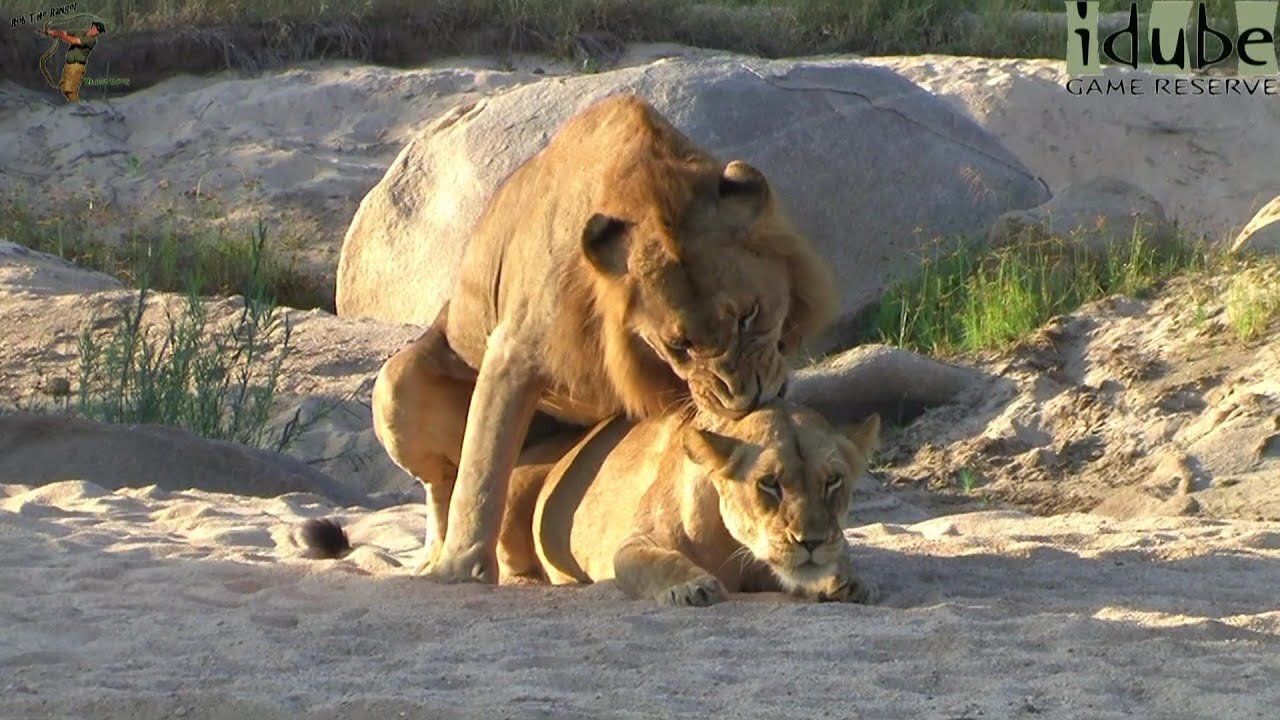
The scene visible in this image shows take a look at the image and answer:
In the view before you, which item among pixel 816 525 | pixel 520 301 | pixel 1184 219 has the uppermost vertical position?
pixel 520 301

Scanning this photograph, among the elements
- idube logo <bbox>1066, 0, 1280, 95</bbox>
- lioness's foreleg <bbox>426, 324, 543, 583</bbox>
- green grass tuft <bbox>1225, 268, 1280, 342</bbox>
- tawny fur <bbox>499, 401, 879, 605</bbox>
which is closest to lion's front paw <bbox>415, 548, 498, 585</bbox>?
lioness's foreleg <bbox>426, 324, 543, 583</bbox>

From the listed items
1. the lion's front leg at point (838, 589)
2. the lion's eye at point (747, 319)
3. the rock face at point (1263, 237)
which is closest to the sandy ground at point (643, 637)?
the lion's front leg at point (838, 589)

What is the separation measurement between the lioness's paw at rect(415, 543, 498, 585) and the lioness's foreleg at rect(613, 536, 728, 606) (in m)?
0.56

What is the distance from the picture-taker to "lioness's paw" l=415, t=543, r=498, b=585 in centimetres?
705

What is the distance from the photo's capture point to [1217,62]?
20.1 meters

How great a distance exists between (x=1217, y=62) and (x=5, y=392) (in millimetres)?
11667

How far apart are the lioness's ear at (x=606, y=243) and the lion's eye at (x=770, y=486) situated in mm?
735

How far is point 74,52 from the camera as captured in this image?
19578 millimetres

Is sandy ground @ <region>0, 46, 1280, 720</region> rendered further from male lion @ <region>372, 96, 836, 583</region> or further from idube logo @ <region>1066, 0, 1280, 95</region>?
idube logo @ <region>1066, 0, 1280, 95</region>

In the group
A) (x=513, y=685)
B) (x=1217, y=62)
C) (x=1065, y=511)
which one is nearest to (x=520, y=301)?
(x=513, y=685)

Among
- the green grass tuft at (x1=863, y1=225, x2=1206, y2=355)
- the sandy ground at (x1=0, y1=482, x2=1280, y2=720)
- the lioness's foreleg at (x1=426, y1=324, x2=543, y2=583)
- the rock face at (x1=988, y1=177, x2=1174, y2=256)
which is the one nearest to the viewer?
the sandy ground at (x1=0, y1=482, x2=1280, y2=720)

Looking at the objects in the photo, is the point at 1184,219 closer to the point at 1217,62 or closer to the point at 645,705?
the point at 1217,62

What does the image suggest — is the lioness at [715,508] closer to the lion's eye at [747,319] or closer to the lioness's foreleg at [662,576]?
the lioness's foreleg at [662,576]

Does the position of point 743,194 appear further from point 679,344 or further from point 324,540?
point 324,540
